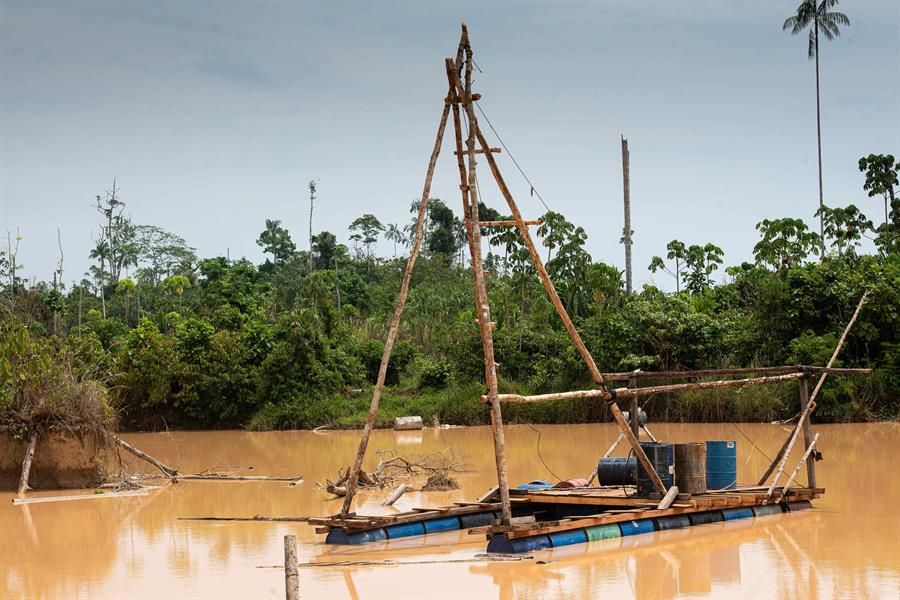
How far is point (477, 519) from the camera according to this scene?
11617 mm

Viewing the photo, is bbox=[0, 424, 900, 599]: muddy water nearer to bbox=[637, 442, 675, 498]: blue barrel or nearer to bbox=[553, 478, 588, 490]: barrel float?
bbox=[637, 442, 675, 498]: blue barrel

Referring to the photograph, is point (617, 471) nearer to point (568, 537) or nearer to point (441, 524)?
point (441, 524)

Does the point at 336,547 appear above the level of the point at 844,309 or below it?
below

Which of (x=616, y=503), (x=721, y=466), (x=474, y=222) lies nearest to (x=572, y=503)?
(x=616, y=503)

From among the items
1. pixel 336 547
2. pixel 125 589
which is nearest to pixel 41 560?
pixel 125 589

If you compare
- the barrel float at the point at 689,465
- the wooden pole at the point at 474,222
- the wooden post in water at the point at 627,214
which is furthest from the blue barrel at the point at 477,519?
the wooden post in water at the point at 627,214

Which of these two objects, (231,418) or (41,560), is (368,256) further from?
Answer: (41,560)

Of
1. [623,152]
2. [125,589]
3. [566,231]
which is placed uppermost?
[623,152]

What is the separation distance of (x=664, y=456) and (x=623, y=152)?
26.8m

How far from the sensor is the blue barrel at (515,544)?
386 inches

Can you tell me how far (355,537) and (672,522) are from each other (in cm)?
317

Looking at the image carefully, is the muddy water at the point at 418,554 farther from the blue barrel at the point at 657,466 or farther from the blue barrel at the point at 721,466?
the blue barrel at the point at 721,466

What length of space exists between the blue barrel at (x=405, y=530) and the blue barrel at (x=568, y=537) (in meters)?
1.55

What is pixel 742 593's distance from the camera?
8797 mm
